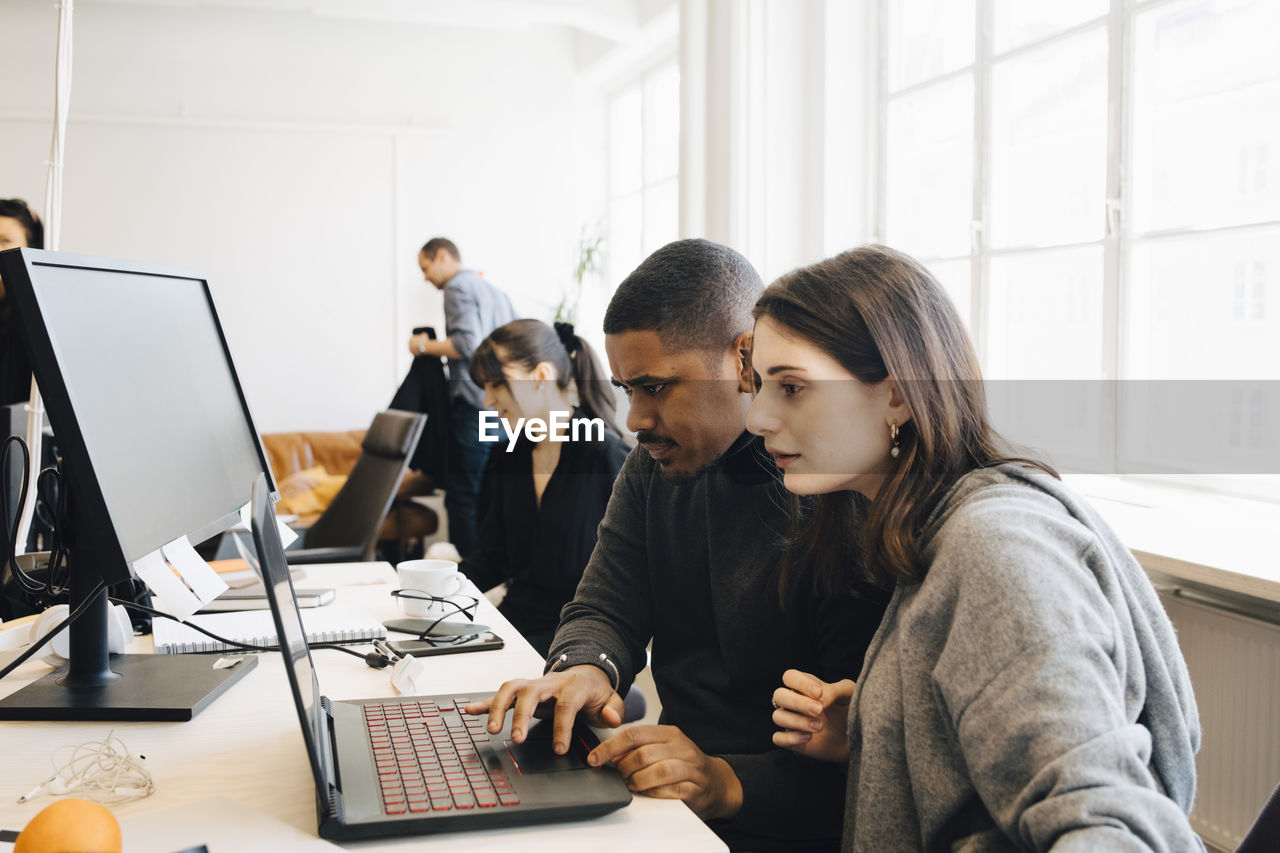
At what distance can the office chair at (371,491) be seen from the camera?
9.95ft

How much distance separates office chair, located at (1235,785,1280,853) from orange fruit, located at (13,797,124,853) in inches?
35.1

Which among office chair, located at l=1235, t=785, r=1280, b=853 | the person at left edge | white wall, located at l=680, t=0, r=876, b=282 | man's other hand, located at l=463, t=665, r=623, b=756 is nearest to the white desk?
man's other hand, located at l=463, t=665, r=623, b=756

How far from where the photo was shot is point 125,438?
41.1 inches

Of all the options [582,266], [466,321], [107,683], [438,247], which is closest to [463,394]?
[466,321]

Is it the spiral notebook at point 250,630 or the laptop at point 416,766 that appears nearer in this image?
the laptop at point 416,766

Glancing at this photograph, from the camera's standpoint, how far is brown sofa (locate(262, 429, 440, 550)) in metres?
5.02

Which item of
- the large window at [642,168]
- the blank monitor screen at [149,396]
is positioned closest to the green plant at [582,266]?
the large window at [642,168]

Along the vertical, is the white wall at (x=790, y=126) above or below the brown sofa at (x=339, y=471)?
above

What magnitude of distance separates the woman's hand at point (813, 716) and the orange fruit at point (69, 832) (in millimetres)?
575

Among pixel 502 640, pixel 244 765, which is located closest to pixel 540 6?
pixel 502 640

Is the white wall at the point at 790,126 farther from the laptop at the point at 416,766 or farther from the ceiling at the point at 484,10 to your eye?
the laptop at the point at 416,766

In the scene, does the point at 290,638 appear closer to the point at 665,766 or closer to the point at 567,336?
the point at 665,766

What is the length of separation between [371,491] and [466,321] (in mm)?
2128

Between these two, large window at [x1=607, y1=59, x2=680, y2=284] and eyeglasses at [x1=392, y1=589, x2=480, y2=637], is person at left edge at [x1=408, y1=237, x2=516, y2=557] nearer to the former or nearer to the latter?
large window at [x1=607, y1=59, x2=680, y2=284]
